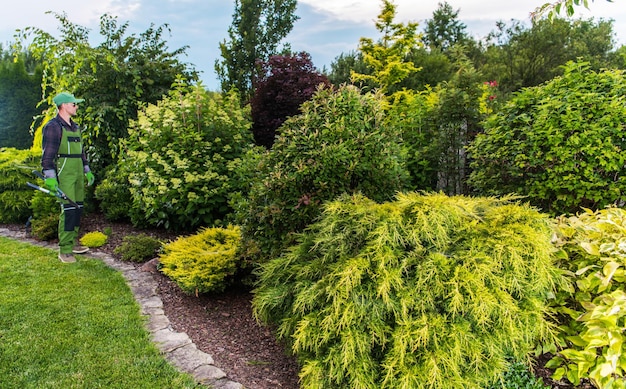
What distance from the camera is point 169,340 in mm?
2822

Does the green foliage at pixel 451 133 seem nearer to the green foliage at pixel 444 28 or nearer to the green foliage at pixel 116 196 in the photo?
the green foliage at pixel 116 196

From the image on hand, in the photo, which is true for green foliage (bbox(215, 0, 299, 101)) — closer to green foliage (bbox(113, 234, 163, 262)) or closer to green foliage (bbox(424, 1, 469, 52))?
green foliage (bbox(113, 234, 163, 262))

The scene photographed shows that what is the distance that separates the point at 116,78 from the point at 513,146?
623 centimetres

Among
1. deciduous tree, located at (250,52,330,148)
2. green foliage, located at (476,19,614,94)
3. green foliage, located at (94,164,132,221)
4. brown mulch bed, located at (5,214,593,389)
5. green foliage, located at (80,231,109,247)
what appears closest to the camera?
brown mulch bed, located at (5,214,593,389)

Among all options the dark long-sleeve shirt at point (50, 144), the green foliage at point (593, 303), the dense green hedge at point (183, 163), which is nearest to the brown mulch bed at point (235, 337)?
the green foliage at point (593, 303)

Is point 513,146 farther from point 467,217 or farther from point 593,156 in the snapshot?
point 467,217

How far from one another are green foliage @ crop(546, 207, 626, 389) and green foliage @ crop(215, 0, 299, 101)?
36.6ft

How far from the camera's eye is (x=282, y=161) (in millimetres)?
2967

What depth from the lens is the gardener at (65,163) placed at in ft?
14.3

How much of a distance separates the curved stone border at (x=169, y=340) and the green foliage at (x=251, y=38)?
9442 mm

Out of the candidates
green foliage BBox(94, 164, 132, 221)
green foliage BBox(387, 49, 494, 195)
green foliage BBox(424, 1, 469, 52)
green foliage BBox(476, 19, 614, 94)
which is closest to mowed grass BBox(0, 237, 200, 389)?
green foliage BBox(94, 164, 132, 221)

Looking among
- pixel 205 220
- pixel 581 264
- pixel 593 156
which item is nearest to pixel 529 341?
pixel 581 264

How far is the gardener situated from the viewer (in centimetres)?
Answer: 435

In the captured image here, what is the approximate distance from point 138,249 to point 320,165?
2.90 metres
